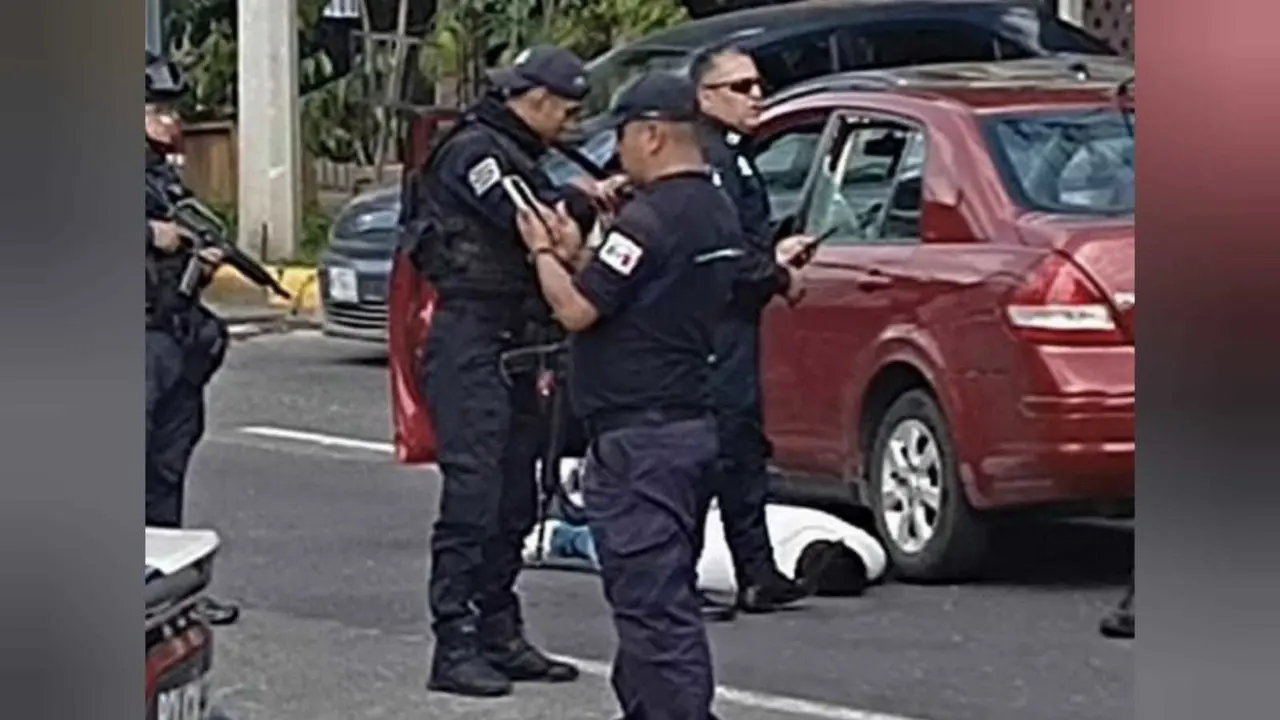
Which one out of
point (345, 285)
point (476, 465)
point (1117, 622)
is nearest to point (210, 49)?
point (345, 285)

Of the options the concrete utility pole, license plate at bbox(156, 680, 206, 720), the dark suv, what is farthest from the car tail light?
license plate at bbox(156, 680, 206, 720)

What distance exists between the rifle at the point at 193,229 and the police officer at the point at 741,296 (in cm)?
92

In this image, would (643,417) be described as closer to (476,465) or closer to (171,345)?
(476,465)

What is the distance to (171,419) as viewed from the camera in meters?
4.56

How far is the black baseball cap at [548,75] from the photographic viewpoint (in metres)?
4.21

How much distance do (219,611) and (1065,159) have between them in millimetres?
1551

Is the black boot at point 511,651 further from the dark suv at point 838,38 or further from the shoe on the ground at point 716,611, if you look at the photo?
the dark suv at point 838,38

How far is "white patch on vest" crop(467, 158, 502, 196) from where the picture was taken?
424 centimetres

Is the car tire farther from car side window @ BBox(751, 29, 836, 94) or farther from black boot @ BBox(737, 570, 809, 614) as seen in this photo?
car side window @ BBox(751, 29, 836, 94)

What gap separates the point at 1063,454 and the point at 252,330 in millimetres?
1479

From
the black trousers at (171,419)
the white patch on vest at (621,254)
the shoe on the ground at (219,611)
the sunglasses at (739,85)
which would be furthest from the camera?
the black trousers at (171,419)

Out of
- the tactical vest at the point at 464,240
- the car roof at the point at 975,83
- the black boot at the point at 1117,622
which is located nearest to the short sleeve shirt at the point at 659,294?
the tactical vest at the point at 464,240
